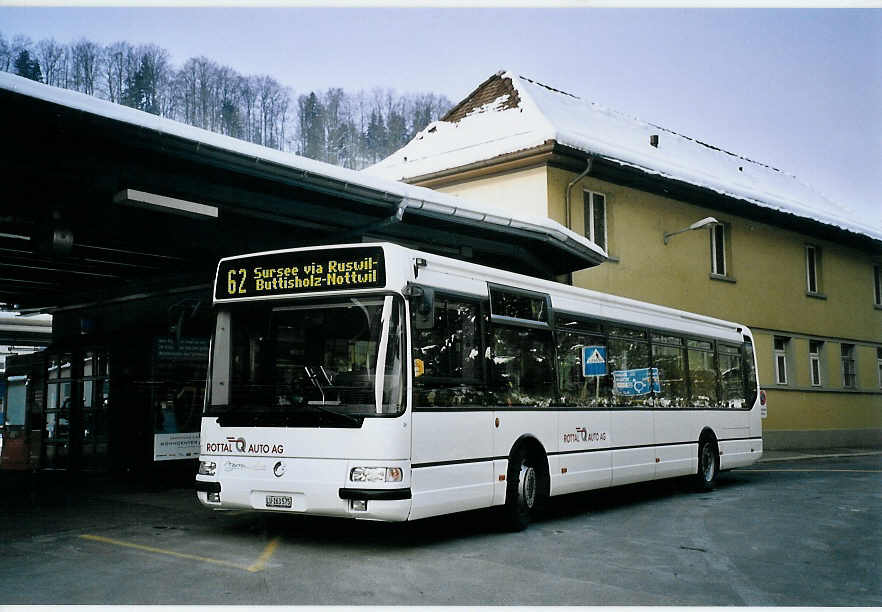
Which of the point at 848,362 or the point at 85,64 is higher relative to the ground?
the point at 85,64

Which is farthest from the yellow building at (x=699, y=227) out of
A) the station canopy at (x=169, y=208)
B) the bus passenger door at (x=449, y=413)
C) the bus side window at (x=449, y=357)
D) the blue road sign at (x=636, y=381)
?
the bus passenger door at (x=449, y=413)

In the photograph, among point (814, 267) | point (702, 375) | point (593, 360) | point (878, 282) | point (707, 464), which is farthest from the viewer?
point (878, 282)

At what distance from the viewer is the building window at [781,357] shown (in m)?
27.6

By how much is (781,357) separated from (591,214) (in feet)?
33.3

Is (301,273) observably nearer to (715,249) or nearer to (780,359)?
(715,249)

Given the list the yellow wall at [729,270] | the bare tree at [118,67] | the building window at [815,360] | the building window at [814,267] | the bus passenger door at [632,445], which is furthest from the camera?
the building window at [814,267]

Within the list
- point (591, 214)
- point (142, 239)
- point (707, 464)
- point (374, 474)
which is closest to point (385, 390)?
point (374, 474)

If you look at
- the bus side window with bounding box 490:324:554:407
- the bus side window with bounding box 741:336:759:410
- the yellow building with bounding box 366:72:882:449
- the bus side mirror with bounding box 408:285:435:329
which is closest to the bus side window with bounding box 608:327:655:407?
the bus side window with bounding box 490:324:554:407

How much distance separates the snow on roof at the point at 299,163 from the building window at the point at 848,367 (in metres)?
16.9

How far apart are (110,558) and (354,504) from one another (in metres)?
2.17

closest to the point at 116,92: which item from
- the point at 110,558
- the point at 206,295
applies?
the point at 206,295

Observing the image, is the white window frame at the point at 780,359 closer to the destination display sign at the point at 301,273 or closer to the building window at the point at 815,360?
the building window at the point at 815,360

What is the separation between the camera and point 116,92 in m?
15.1

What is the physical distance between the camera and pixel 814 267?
29.7 meters
